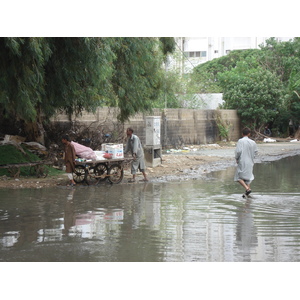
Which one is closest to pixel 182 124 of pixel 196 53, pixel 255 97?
pixel 255 97

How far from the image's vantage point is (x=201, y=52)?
71.5 metres

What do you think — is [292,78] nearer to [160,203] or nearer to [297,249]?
[160,203]

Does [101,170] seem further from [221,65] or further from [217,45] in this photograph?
[217,45]

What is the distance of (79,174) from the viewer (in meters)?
14.7

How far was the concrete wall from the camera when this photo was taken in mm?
22345

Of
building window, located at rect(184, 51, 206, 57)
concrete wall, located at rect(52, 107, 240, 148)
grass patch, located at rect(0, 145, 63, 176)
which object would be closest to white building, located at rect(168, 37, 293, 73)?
building window, located at rect(184, 51, 206, 57)

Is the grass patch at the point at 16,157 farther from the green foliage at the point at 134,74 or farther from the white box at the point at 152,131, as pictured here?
the white box at the point at 152,131

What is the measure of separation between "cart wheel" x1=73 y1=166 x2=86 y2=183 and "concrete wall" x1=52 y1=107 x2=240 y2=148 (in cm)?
655

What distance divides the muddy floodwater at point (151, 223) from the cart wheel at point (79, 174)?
1.88 feet

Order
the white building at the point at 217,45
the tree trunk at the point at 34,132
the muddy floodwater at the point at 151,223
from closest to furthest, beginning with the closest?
the muddy floodwater at the point at 151,223 < the tree trunk at the point at 34,132 < the white building at the point at 217,45

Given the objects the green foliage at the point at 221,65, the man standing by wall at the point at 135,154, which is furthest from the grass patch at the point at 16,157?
the green foliage at the point at 221,65

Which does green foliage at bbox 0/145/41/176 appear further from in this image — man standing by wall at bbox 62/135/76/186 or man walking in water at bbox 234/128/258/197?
man walking in water at bbox 234/128/258/197

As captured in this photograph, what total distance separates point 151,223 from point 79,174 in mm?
5896

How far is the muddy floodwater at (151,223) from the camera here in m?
6.94
